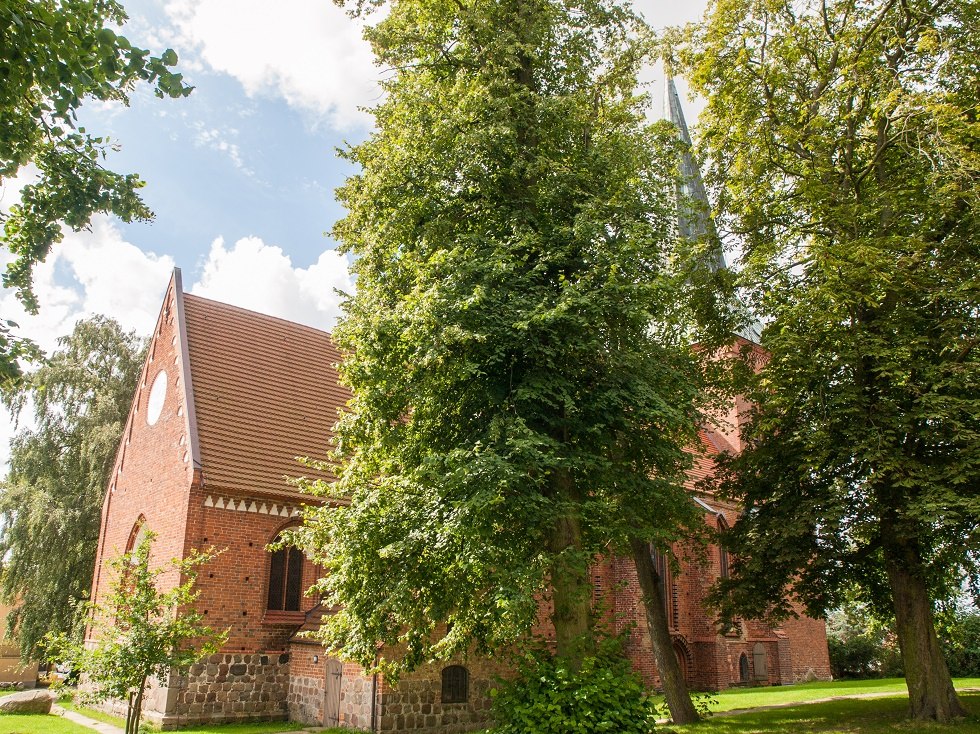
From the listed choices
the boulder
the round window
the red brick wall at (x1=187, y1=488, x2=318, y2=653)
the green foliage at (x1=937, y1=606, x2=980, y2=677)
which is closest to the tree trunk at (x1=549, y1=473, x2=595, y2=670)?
the red brick wall at (x1=187, y1=488, x2=318, y2=653)

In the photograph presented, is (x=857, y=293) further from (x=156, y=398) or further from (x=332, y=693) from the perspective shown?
(x=156, y=398)

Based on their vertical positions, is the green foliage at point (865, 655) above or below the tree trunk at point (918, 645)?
below

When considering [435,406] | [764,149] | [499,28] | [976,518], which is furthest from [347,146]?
[976,518]

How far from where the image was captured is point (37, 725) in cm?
1452

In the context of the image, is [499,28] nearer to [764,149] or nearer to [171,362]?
[764,149]

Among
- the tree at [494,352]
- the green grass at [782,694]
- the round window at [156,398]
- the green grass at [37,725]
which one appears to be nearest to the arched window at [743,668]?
the green grass at [782,694]

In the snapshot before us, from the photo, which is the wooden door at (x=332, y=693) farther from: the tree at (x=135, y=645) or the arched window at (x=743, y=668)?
the arched window at (x=743, y=668)

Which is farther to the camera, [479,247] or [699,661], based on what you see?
[699,661]

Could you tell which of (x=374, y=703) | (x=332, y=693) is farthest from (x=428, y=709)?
(x=332, y=693)

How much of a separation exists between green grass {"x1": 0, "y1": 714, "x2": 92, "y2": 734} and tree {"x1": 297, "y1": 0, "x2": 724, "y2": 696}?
6617 millimetres

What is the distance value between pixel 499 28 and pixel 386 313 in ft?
18.1

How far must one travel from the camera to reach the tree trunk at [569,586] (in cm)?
994

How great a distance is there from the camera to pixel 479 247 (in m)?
11.3

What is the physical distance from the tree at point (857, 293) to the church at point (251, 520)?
4.73 ft
